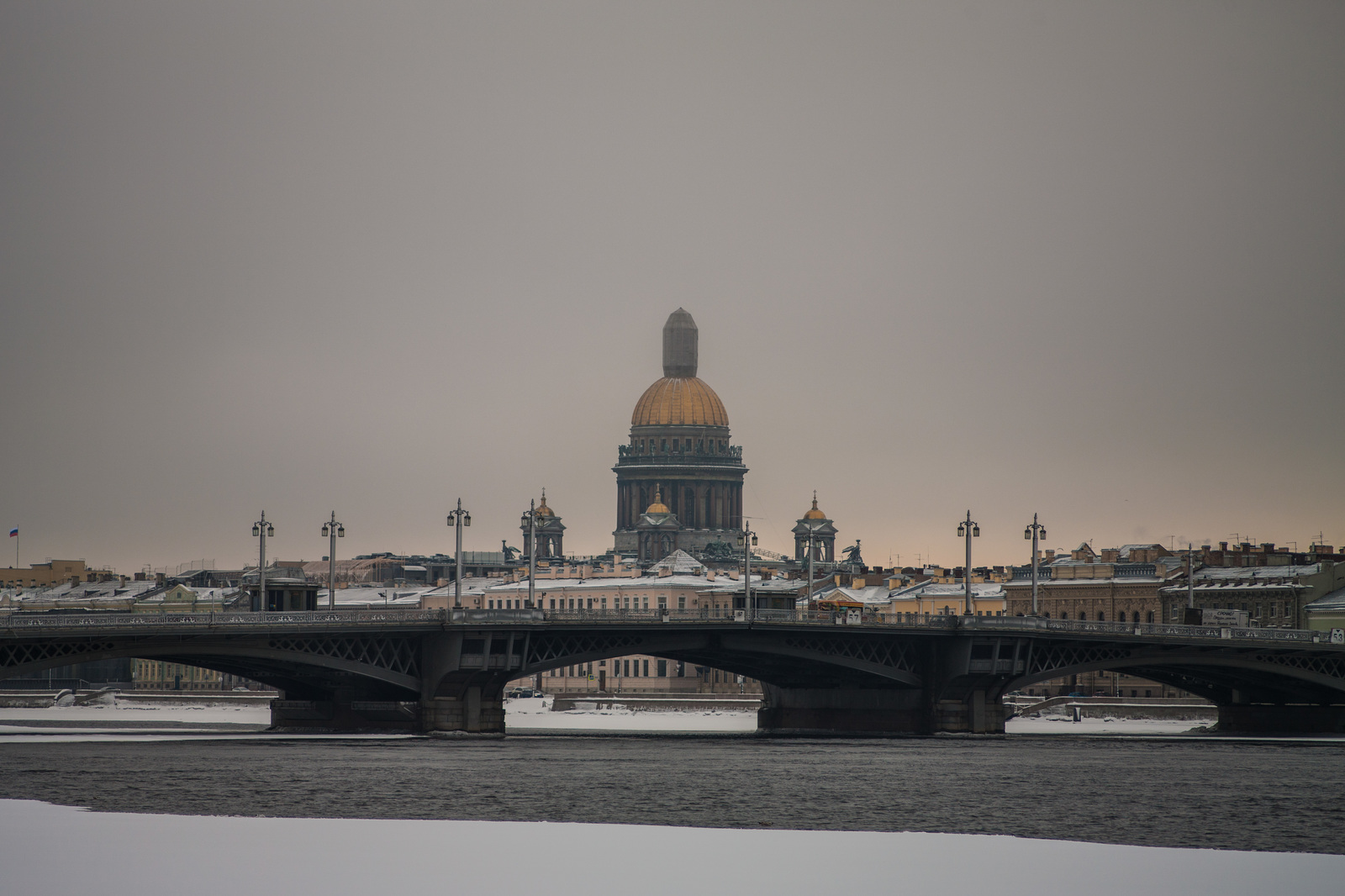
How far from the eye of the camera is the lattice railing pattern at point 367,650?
3305 inches

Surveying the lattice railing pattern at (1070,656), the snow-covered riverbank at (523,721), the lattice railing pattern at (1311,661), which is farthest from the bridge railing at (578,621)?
the snow-covered riverbank at (523,721)

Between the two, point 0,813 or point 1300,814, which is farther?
point 1300,814

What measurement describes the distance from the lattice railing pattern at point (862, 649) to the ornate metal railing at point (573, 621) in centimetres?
84

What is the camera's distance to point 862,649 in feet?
320

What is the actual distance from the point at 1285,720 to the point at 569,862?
2838 inches

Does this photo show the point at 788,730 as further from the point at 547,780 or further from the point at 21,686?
the point at 21,686

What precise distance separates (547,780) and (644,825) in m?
14.8

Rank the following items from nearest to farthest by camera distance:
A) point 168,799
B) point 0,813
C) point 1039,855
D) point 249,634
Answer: point 1039,855 < point 0,813 < point 168,799 < point 249,634

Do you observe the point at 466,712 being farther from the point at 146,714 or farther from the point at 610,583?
the point at 610,583

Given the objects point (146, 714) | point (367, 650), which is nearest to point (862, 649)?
point (367, 650)

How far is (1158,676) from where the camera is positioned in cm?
10456

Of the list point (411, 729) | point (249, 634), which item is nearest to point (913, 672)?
point (411, 729)

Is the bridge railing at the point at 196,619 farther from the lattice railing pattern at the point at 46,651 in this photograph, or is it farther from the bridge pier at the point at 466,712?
the bridge pier at the point at 466,712

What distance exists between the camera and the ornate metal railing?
258ft
